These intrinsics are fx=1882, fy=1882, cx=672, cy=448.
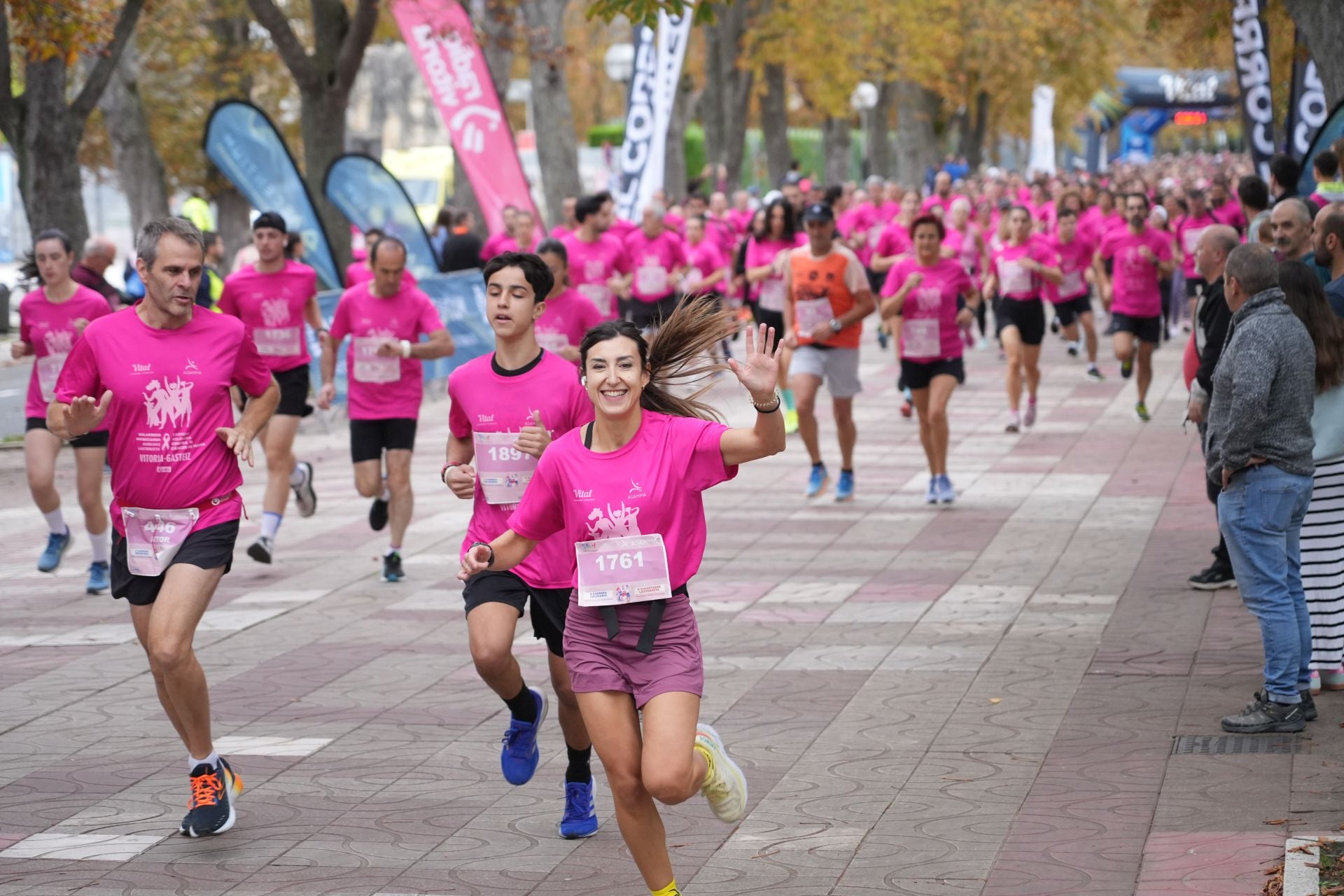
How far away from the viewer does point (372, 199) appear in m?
19.4

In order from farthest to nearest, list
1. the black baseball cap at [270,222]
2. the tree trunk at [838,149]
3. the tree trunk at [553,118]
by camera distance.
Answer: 1. the tree trunk at [838,149]
2. the tree trunk at [553,118]
3. the black baseball cap at [270,222]

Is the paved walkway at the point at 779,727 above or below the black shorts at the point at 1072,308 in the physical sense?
below

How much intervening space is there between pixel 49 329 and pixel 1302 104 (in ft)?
31.4

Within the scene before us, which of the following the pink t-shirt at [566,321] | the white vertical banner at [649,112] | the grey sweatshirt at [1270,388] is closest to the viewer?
the grey sweatshirt at [1270,388]

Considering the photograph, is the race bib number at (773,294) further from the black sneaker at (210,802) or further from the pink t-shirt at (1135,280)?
the black sneaker at (210,802)

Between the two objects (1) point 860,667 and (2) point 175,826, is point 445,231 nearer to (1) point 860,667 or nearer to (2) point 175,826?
(1) point 860,667

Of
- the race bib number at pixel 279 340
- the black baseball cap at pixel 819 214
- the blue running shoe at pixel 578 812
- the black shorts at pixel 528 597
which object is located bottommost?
the blue running shoe at pixel 578 812

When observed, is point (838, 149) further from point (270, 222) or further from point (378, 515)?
point (378, 515)

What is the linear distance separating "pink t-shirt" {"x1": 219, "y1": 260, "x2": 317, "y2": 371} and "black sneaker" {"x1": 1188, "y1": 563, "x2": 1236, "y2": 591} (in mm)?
5340

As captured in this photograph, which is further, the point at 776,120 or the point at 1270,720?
the point at 776,120

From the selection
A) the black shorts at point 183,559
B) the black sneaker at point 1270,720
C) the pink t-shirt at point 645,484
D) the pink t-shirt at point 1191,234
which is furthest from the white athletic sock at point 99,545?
the pink t-shirt at point 1191,234

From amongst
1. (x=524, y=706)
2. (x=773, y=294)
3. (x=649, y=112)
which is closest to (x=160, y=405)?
(x=524, y=706)

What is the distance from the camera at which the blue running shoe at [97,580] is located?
10.4 m

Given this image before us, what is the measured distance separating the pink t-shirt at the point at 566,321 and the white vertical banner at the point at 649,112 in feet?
Answer: 39.3
